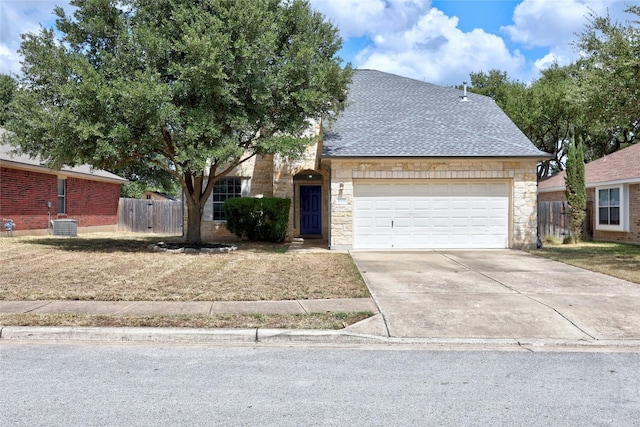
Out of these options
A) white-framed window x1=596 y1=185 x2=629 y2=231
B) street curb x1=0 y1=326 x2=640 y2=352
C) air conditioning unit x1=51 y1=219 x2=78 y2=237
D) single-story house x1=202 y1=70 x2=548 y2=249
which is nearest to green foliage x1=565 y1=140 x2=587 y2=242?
white-framed window x1=596 y1=185 x2=629 y2=231

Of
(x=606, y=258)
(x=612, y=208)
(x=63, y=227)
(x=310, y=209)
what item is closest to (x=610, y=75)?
(x=606, y=258)

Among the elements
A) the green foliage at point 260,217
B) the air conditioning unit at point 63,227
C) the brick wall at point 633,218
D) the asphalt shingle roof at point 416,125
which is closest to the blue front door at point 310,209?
the green foliage at point 260,217

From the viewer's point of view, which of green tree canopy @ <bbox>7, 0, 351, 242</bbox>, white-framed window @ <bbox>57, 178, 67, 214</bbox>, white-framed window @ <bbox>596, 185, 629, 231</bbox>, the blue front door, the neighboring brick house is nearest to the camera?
green tree canopy @ <bbox>7, 0, 351, 242</bbox>

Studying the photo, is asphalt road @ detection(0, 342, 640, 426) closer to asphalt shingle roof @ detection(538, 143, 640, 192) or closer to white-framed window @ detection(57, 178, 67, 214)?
asphalt shingle roof @ detection(538, 143, 640, 192)

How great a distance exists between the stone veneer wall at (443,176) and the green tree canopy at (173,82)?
250 centimetres

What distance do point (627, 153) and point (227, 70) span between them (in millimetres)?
19181

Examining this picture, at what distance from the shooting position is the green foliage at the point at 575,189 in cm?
1900

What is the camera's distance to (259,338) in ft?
20.1

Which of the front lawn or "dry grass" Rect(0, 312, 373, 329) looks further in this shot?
the front lawn

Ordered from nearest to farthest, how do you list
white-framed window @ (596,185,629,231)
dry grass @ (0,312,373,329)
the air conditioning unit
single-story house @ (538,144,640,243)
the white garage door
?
dry grass @ (0,312,373,329) < the white garage door < single-story house @ (538,144,640,243) < white-framed window @ (596,185,629,231) < the air conditioning unit

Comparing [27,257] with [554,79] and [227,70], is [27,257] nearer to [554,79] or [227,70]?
[227,70]

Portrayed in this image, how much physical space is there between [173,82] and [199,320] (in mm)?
8993

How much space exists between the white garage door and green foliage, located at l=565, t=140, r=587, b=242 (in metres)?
4.37

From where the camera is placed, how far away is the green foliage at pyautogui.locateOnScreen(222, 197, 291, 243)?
59.6ft
